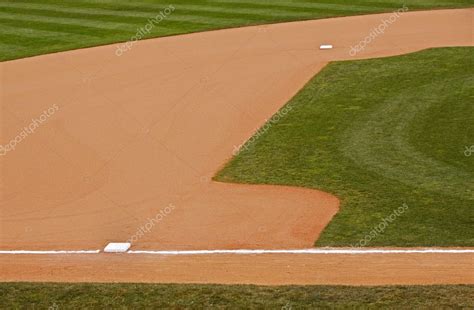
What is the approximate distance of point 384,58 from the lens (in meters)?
20.0

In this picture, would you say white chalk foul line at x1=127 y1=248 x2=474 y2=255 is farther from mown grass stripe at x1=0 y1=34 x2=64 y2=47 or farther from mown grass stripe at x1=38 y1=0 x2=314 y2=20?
mown grass stripe at x1=38 y1=0 x2=314 y2=20

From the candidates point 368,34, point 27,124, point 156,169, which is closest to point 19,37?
point 27,124

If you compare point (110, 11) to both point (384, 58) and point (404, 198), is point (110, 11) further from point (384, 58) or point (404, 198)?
point (404, 198)

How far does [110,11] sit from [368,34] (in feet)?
29.9
